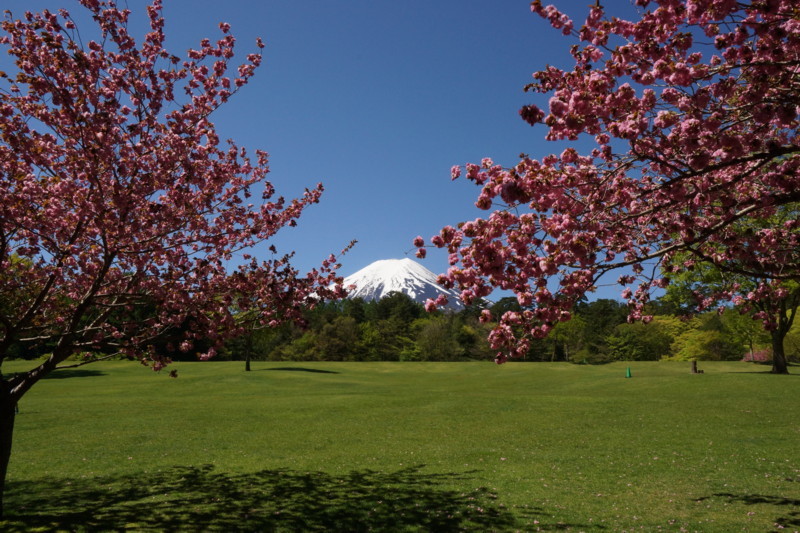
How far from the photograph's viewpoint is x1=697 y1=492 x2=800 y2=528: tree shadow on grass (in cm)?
938

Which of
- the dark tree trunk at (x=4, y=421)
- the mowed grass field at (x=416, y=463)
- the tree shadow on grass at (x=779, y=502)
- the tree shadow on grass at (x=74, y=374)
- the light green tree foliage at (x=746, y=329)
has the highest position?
the light green tree foliage at (x=746, y=329)

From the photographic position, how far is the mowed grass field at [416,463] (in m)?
9.95

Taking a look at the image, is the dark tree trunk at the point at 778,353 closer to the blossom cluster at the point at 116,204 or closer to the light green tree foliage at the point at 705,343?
the light green tree foliage at the point at 705,343

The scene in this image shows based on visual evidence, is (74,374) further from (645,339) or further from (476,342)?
(645,339)

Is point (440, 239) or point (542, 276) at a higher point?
point (440, 239)

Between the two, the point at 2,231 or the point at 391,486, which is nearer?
the point at 2,231

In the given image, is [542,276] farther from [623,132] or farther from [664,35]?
[664,35]

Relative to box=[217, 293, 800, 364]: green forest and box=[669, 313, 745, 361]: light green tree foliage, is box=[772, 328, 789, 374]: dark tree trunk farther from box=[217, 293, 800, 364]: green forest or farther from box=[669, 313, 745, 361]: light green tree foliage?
box=[217, 293, 800, 364]: green forest

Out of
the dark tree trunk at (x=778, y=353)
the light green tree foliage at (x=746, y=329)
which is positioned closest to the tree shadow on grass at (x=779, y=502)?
the dark tree trunk at (x=778, y=353)

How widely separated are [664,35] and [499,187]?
2719mm

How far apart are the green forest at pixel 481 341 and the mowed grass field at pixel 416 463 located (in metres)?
50.2

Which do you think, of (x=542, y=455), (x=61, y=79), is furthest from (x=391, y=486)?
(x=61, y=79)

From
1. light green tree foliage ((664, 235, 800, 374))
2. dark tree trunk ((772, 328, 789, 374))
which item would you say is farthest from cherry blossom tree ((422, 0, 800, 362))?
dark tree trunk ((772, 328, 789, 374))

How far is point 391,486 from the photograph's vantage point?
12266 millimetres
